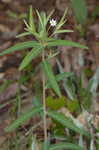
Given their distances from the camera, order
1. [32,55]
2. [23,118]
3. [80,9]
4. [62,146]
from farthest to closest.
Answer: [80,9], [62,146], [23,118], [32,55]

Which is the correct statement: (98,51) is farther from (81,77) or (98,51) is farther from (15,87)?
(15,87)

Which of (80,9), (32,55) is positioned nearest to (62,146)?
(32,55)

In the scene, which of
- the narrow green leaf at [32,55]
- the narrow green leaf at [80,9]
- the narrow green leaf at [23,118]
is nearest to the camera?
the narrow green leaf at [32,55]

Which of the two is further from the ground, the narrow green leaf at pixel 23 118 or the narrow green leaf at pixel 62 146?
the narrow green leaf at pixel 23 118

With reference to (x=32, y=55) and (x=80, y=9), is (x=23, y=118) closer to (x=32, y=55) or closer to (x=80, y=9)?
(x=32, y=55)

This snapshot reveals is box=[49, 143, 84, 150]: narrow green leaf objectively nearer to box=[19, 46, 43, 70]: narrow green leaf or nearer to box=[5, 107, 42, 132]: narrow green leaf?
box=[5, 107, 42, 132]: narrow green leaf

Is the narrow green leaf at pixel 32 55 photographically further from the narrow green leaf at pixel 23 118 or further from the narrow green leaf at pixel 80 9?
the narrow green leaf at pixel 80 9

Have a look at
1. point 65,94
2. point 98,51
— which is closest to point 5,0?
point 98,51

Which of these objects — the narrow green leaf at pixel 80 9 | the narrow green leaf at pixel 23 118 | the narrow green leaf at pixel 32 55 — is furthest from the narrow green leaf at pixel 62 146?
the narrow green leaf at pixel 80 9
